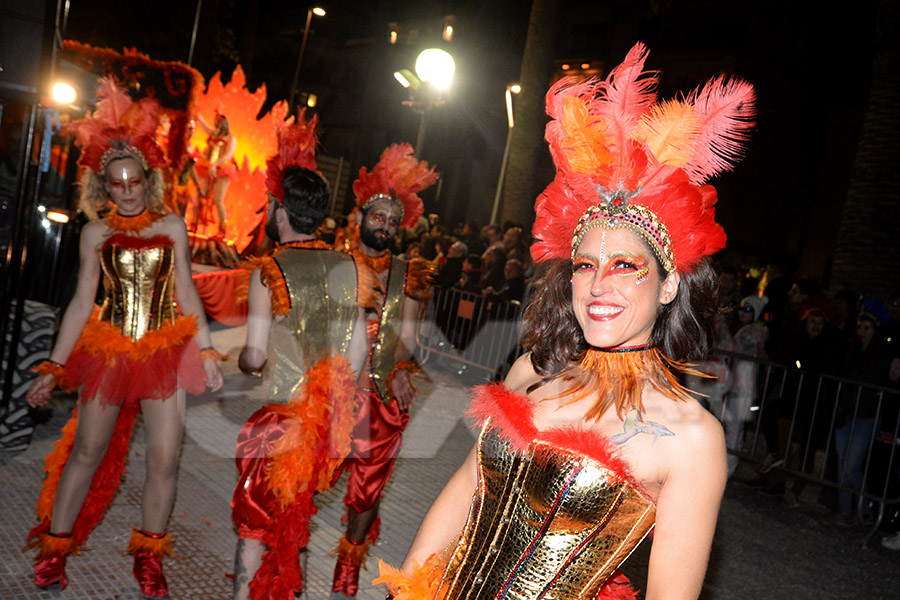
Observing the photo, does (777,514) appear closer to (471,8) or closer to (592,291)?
(592,291)

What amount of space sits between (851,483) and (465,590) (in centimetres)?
621

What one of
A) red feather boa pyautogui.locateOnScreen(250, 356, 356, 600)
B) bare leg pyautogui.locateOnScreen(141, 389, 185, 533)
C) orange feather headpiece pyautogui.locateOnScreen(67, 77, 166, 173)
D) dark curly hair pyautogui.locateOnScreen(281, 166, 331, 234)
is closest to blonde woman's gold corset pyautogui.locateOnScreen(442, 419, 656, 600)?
red feather boa pyautogui.locateOnScreen(250, 356, 356, 600)

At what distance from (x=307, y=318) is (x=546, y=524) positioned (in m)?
1.88

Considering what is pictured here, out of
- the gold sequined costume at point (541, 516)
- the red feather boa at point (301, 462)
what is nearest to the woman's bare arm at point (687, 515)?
the gold sequined costume at point (541, 516)

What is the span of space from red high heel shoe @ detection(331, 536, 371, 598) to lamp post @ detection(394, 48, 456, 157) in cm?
641

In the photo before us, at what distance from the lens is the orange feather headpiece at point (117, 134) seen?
383cm

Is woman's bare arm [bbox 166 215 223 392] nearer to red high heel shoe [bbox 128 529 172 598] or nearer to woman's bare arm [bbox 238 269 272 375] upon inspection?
woman's bare arm [bbox 238 269 272 375]

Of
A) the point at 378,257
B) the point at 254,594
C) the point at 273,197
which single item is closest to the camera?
the point at 254,594

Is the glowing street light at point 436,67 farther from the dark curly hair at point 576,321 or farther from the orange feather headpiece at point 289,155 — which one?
the dark curly hair at point 576,321

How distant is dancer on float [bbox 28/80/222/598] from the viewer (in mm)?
3582

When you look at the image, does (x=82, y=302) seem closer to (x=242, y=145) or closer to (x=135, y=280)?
(x=135, y=280)

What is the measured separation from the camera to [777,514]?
6.75 m

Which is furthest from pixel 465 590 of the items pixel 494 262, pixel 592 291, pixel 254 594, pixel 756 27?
pixel 756 27

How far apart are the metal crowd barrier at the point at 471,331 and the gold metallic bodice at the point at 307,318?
5.45 m
